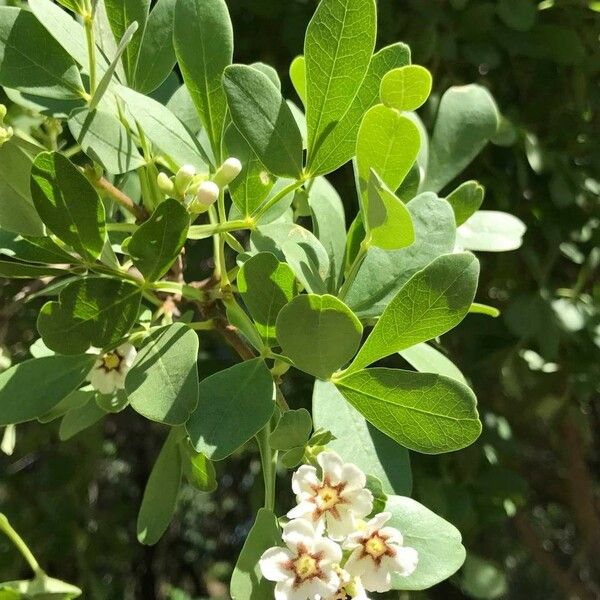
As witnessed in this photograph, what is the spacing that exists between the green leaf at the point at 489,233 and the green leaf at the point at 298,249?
0.83ft

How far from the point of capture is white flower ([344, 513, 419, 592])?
516 mm

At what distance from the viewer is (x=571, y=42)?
4.03ft

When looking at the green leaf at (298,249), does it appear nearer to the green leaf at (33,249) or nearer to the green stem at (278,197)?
the green stem at (278,197)

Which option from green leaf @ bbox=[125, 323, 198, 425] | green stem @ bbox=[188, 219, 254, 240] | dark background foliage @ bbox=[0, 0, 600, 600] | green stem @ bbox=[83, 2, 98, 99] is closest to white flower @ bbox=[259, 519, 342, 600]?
green leaf @ bbox=[125, 323, 198, 425]

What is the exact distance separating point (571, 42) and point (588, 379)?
52cm

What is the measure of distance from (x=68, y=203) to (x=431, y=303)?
24 centimetres

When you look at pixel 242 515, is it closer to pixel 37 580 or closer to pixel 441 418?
pixel 37 580

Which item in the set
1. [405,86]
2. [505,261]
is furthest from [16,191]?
[505,261]

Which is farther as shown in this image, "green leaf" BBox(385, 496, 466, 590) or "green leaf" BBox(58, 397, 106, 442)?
"green leaf" BBox(58, 397, 106, 442)

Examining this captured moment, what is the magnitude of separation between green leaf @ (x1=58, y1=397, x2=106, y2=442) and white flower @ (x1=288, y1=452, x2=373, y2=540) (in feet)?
0.93

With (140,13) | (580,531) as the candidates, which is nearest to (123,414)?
(580,531)

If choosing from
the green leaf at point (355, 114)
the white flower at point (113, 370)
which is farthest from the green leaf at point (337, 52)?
the white flower at point (113, 370)

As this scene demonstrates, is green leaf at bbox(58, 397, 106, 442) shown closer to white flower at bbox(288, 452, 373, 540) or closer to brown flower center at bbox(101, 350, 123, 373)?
brown flower center at bbox(101, 350, 123, 373)

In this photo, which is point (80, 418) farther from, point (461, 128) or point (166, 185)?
point (461, 128)
